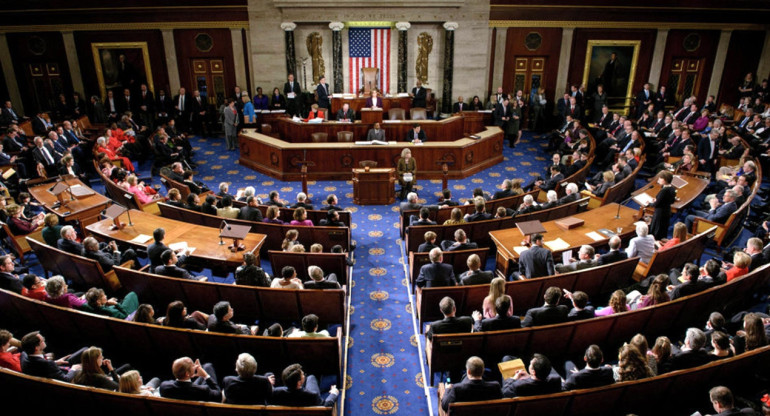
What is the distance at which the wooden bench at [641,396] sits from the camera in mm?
3719

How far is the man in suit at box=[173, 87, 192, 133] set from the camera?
1535 cm

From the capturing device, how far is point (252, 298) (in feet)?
18.1

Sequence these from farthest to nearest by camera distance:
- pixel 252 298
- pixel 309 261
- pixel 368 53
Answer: pixel 368 53
pixel 309 261
pixel 252 298

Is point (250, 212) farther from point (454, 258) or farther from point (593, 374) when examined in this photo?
point (593, 374)

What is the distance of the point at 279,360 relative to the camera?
15.4ft

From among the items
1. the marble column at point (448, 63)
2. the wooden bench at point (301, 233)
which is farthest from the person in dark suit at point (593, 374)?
the marble column at point (448, 63)

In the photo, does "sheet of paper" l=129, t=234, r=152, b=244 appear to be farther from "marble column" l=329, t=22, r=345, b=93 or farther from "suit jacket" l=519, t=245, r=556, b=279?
"marble column" l=329, t=22, r=345, b=93

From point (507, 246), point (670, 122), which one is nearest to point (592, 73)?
point (670, 122)

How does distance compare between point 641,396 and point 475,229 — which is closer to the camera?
point 641,396

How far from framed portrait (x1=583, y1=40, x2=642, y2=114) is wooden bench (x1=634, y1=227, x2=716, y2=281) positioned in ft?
36.3

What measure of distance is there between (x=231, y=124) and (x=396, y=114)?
4619 mm

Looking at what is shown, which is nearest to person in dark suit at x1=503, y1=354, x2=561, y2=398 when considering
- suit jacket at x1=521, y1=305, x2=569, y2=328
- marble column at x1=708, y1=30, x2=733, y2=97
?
suit jacket at x1=521, y1=305, x2=569, y2=328

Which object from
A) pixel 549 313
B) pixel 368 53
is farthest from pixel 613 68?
pixel 549 313

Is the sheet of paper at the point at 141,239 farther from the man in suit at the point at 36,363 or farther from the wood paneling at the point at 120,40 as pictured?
the wood paneling at the point at 120,40
